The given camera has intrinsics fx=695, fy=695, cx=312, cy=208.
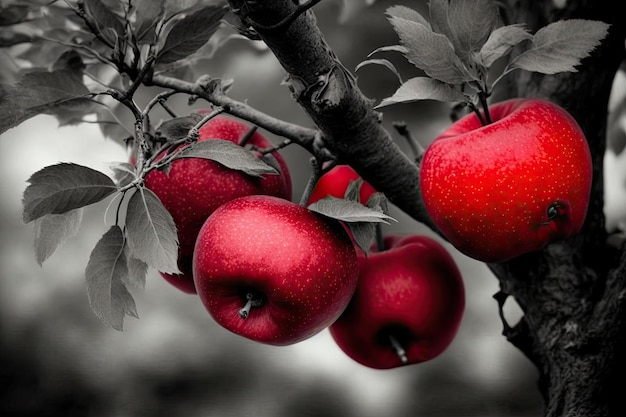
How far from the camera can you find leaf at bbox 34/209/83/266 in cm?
49

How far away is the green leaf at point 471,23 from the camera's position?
1.42 ft

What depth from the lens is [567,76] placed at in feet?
1.94

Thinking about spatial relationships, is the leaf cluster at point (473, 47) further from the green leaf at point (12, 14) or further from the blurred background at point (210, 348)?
the blurred background at point (210, 348)

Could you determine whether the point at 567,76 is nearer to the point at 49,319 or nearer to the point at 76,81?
the point at 76,81

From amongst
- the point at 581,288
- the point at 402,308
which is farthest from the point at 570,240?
the point at 402,308

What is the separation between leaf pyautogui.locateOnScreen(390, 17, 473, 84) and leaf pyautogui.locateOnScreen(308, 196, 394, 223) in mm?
96

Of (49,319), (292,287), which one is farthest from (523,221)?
(49,319)

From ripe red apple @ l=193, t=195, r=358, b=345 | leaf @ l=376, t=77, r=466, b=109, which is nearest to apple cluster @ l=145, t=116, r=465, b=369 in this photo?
ripe red apple @ l=193, t=195, r=358, b=345

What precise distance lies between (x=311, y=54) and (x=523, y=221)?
0.17 m

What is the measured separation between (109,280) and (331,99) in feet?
0.61

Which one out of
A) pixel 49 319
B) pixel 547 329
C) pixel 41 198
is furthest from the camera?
pixel 49 319

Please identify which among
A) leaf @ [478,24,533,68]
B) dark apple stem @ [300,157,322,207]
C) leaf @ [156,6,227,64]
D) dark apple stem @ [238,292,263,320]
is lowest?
dark apple stem @ [238,292,263,320]

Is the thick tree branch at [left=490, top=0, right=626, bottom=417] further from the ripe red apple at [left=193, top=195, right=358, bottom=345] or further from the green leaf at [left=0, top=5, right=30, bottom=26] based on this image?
the green leaf at [left=0, top=5, right=30, bottom=26]

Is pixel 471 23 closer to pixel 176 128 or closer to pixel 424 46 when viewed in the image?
pixel 424 46
